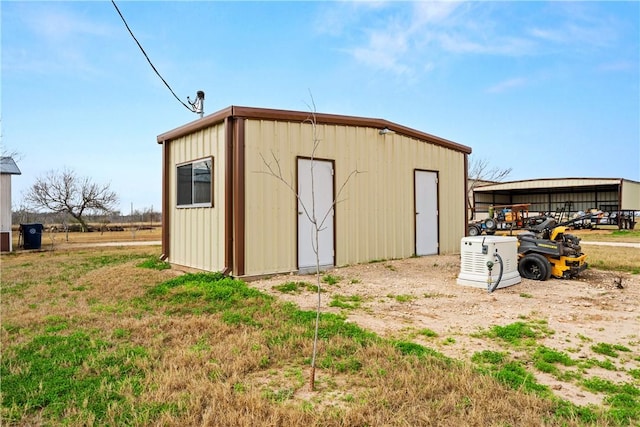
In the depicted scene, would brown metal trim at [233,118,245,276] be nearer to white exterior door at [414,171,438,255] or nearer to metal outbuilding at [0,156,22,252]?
white exterior door at [414,171,438,255]

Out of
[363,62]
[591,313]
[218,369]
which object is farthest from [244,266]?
[363,62]

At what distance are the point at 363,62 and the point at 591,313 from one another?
29.3ft

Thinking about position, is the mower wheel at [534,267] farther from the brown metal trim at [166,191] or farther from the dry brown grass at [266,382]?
the brown metal trim at [166,191]

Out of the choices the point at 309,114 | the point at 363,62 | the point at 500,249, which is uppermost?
the point at 363,62

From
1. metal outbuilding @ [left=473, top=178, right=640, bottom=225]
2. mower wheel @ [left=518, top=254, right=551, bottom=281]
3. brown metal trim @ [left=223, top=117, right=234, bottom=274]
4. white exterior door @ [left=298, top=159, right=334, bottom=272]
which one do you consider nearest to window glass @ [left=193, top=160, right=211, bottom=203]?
brown metal trim @ [left=223, top=117, right=234, bottom=274]

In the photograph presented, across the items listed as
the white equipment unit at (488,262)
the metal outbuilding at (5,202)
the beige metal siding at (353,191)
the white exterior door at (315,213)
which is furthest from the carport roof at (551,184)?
the metal outbuilding at (5,202)

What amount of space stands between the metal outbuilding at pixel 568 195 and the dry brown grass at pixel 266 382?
2372cm

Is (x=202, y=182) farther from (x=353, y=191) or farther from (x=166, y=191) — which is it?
(x=353, y=191)

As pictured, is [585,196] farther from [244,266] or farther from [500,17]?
[244,266]

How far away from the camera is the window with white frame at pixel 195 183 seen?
24.3 ft

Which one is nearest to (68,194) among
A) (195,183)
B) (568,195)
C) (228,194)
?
(195,183)

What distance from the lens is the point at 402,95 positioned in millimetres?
14547

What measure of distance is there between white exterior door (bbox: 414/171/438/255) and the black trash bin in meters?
14.3

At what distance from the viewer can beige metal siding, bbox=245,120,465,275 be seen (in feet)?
22.2
